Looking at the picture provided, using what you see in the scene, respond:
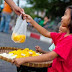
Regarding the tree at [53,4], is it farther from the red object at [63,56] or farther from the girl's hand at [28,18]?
the red object at [63,56]

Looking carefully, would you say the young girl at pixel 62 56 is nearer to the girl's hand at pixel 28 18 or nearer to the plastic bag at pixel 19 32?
the girl's hand at pixel 28 18

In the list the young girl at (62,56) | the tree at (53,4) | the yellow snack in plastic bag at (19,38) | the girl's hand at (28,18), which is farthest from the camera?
the tree at (53,4)

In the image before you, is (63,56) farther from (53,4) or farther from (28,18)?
(53,4)

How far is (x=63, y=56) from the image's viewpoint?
6.91ft

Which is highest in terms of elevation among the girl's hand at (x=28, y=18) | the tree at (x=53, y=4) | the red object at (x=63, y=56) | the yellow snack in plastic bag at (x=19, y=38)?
the girl's hand at (x=28, y=18)

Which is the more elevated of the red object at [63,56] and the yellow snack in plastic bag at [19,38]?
the red object at [63,56]

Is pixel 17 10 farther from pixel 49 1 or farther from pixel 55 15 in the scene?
pixel 55 15

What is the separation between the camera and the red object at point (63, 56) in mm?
2109

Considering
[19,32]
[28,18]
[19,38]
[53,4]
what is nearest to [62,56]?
[28,18]

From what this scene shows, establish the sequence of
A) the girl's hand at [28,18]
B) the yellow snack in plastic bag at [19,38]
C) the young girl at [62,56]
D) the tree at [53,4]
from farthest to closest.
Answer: the tree at [53,4] < the yellow snack in plastic bag at [19,38] < the girl's hand at [28,18] < the young girl at [62,56]

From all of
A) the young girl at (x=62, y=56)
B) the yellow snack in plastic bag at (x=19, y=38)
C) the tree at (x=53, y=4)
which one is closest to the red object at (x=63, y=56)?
the young girl at (x=62, y=56)

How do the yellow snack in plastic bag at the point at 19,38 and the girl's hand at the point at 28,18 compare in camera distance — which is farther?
the yellow snack in plastic bag at the point at 19,38

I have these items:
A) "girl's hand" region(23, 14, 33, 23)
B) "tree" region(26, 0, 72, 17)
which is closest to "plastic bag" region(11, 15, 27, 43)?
"girl's hand" region(23, 14, 33, 23)

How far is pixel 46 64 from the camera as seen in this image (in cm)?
218
